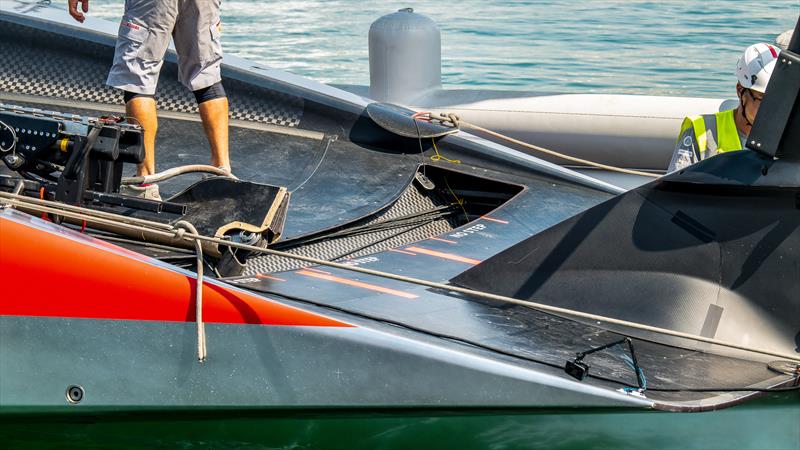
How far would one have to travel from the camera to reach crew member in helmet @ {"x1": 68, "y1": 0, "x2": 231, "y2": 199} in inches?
147

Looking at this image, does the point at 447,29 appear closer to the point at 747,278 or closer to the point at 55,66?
the point at 55,66

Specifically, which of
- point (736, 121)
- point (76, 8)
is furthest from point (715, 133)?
point (76, 8)

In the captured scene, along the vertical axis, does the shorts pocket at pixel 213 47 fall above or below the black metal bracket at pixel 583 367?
above

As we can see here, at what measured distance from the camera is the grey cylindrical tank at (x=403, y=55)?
6.24m

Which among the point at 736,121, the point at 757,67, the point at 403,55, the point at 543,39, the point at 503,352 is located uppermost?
the point at 757,67

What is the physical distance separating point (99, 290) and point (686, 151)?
5.91 feet

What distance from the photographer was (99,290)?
267 centimetres

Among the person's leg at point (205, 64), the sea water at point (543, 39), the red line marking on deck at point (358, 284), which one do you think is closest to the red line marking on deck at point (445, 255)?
the red line marking on deck at point (358, 284)

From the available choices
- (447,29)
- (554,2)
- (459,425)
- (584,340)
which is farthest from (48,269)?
(554,2)

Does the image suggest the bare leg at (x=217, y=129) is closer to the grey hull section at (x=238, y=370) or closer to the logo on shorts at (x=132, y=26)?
the logo on shorts at (x=132, y=26)

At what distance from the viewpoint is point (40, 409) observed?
277 centimetres

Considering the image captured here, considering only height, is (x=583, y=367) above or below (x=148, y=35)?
below

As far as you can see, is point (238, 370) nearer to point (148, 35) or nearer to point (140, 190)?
point (140, 190)

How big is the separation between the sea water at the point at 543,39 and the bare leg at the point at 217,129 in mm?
7150
